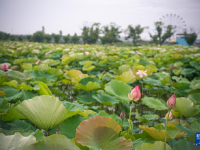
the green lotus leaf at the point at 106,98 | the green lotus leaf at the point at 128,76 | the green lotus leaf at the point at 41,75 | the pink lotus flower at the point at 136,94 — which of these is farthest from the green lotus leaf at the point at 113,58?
the pink lotus flower at the point at 136,94

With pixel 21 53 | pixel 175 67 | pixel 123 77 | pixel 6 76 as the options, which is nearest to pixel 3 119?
pixel 6 76

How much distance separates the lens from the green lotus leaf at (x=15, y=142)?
379 mm

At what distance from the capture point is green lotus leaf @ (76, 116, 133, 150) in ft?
1.47

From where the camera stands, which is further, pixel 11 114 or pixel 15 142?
pixel 11 114

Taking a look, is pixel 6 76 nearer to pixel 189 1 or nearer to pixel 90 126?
pixel 90 126

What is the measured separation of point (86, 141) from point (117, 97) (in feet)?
2.45

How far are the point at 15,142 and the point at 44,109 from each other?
179 millimetres

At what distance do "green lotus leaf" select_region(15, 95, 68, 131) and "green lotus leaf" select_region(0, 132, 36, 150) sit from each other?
163 mm

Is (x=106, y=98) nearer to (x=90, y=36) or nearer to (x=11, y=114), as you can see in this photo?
(x=11, y=114)

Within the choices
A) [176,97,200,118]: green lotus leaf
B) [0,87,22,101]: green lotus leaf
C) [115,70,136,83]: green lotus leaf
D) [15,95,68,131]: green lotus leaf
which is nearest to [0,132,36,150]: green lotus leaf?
[15,95,68,131]: green lotus leaf

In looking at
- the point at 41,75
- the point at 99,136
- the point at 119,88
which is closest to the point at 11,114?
the point at 99,136

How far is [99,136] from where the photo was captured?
458 millimetres

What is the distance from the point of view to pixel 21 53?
3.74m

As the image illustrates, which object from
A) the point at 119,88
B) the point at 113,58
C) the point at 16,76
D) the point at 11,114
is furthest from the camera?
the point at 113,58
